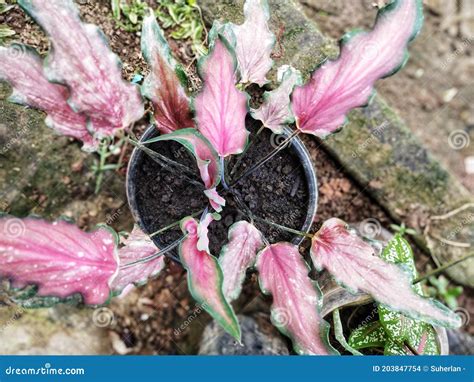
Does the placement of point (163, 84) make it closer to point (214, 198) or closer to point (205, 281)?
point (214, 198)

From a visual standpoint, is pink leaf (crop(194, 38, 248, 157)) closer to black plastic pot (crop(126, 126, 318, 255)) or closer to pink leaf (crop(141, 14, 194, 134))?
pink leaf (crop(141, 14, 194, 134))

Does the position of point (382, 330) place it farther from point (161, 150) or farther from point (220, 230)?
point (161, 150)

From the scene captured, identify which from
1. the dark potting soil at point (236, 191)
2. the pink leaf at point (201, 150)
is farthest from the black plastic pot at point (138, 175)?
the pink leaf at point (201, 150)

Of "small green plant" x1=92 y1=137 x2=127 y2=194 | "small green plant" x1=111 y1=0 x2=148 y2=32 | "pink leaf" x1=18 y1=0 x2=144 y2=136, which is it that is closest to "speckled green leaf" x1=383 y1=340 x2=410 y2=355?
"pink leaf" x1=18 y1=0 x2=144 y2=136

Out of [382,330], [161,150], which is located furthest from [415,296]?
[161,150]

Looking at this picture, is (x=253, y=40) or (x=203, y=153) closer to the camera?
(x=203, y=153)

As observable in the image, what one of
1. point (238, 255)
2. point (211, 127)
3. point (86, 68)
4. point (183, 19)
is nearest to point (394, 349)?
point (238, 255)

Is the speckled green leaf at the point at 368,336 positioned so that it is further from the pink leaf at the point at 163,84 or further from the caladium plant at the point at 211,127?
the pink leaf at the point at 163,84
